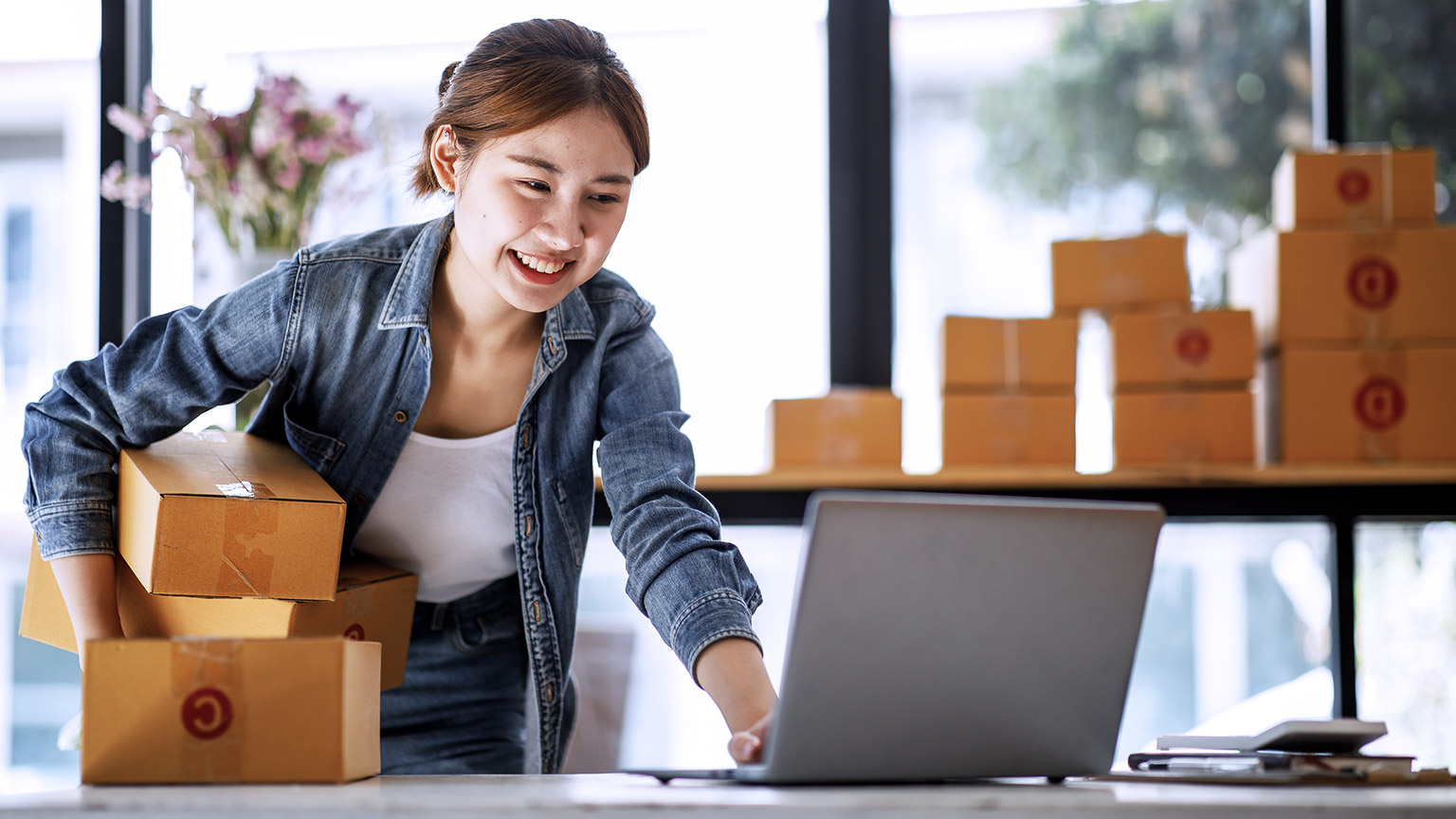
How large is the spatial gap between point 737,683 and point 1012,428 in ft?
4.04

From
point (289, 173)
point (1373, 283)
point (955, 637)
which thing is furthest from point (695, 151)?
point (955, 637)

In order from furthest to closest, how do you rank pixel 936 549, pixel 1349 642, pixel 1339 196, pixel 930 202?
pixel 930 202
pixel 1349 642
pixel 1339 196
pixel 936 549

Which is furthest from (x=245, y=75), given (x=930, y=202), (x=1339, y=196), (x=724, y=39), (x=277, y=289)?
(x=1339, y=196)

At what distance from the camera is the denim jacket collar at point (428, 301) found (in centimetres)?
125

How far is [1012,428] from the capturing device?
215 cm

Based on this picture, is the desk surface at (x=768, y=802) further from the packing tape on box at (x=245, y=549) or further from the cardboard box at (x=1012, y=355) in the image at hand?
the cardboard box at (x=1012, y=355)

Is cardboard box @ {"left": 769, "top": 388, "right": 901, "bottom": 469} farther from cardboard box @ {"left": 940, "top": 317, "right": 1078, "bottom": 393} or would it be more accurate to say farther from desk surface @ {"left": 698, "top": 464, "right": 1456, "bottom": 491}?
cardboard box @ {"left": 940, "top": 317, "right": 1078, "bottom": 393}

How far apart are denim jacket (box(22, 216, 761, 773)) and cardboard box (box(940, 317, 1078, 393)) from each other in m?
0.92

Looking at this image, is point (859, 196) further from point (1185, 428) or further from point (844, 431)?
point (1185, 428)

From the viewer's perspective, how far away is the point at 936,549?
0.76m

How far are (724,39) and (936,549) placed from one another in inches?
79.7

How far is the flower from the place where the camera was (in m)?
2.03

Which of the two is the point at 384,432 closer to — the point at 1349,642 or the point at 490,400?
the point at 490,400

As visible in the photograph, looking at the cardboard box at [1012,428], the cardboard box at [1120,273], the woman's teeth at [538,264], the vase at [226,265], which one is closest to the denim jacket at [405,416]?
the woman's teeth at [538,264]
